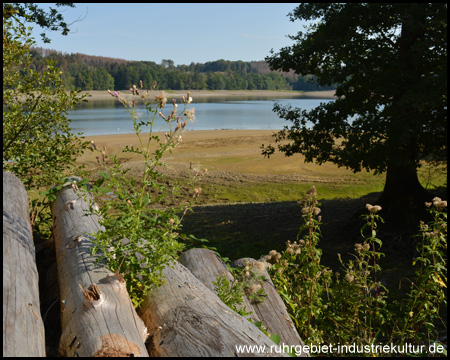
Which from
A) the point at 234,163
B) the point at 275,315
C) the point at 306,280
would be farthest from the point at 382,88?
the point at 234,163

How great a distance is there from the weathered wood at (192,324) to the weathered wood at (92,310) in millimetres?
129

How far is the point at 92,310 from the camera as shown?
2.52 meters

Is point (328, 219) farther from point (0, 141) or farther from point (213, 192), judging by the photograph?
point (0, 141)

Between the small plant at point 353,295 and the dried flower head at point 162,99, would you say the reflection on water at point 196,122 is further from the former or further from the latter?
the dried flower head at point 162,99

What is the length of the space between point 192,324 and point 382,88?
6689 mm

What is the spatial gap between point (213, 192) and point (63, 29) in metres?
7.83

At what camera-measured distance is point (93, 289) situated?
260cm

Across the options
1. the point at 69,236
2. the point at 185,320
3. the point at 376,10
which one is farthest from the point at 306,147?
the point at 185,320

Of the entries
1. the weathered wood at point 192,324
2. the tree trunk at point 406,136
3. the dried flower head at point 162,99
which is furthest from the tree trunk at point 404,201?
the dried flower head at point 162,99

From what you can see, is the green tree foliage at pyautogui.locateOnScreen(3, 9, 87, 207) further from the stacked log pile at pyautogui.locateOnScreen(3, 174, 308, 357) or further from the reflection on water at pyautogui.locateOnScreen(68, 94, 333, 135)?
the reflection on water at pyautogui.locateOnScreen(68, 94, 333, 135)

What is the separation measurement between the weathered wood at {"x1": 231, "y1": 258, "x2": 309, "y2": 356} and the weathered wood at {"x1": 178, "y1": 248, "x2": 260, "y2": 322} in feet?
0.54

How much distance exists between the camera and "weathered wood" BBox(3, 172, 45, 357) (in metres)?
2.27

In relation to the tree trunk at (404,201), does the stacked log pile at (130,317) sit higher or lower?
higher

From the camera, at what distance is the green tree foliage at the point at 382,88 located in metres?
7.51
